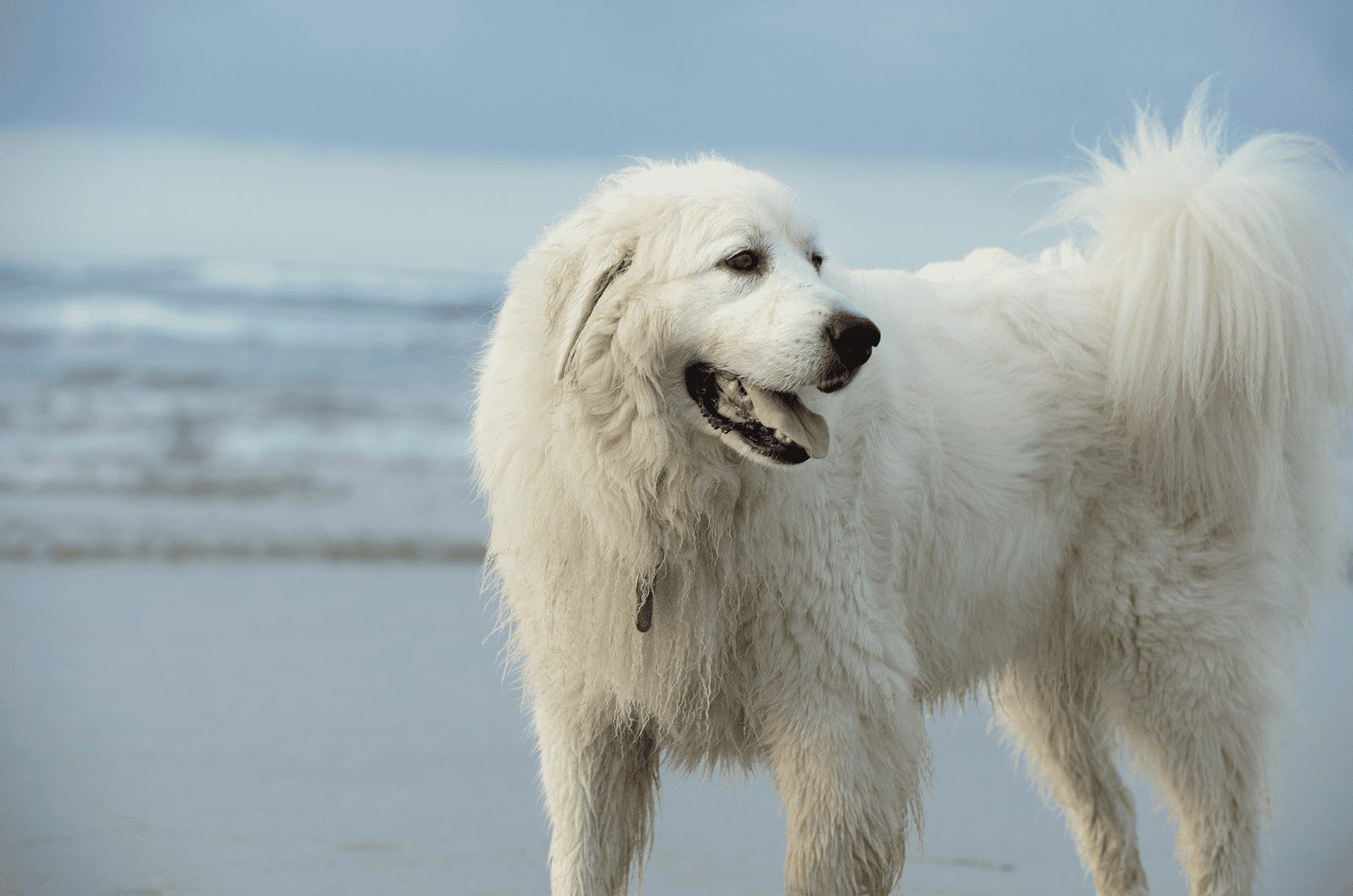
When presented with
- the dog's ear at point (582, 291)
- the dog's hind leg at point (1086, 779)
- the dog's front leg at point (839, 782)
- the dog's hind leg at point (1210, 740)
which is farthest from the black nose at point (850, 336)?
the dog's hind leg at point (1086, 779)

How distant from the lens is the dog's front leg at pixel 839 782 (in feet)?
10.0

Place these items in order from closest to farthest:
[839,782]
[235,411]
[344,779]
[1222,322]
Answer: [839,782] < [1222,322] < [344,779] < [235,411]

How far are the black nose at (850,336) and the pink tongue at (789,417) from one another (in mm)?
160

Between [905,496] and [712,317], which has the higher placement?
[712,317]

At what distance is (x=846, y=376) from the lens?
275 centimetres

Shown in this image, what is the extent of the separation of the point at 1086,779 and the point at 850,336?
7.27 feet

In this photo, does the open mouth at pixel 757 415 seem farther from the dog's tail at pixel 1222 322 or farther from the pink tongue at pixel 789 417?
the dog's tail at pixel 1222 322

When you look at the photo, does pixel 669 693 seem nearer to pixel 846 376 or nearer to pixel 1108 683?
pixel 846 376

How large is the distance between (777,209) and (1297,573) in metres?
2.12

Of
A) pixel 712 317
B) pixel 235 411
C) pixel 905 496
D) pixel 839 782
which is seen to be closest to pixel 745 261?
pixel 712 317

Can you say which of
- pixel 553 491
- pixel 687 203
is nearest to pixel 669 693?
pixel 553 491

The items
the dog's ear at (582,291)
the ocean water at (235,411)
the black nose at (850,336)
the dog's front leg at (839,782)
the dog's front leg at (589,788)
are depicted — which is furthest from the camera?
the ocean water at (235,411)

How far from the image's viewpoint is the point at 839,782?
3051mm

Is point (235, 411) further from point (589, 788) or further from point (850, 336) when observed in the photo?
point (850, 336)
